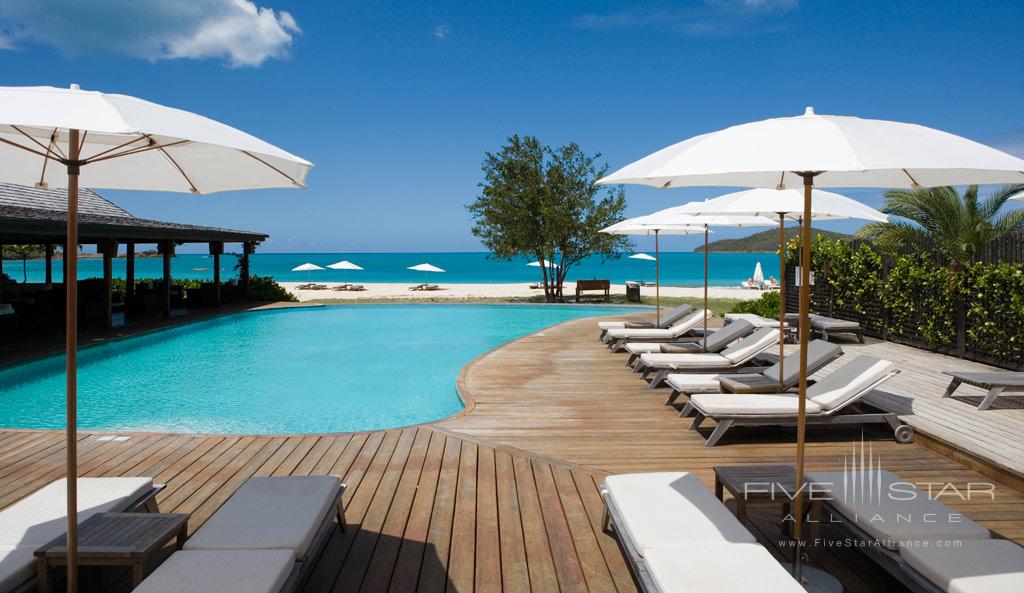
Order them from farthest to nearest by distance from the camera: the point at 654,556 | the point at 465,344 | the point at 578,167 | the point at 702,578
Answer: the point at 578,167 → the point at 465,344 → the point at 654,556 → the point at 702,578

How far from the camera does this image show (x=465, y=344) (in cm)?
1399

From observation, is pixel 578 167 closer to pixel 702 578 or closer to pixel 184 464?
pixel 184 464

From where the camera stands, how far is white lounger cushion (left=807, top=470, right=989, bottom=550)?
9.08ft

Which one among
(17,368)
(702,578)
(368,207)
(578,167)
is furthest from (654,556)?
(368,207)

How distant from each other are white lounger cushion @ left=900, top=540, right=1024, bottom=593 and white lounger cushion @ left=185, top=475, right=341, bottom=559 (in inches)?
103

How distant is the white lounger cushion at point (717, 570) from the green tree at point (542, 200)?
19943 millimetres

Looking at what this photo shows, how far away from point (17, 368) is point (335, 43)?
2477cm

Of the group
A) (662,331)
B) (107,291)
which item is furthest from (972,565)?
(107,291)

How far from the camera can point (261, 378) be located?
1023 centimetres

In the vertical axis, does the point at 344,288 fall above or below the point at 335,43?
below

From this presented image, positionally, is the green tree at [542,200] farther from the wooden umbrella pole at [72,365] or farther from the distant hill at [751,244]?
the distant hill at [751,244]

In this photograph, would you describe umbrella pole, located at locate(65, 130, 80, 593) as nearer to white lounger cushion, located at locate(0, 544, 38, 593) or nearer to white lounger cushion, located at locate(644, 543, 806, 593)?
white lounger cushion, located at locate(0, 544, 38, 593)

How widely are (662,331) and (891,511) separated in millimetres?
7193

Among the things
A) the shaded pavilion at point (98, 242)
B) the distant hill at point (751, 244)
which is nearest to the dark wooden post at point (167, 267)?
the shaded pavilion at point (98, 242)
